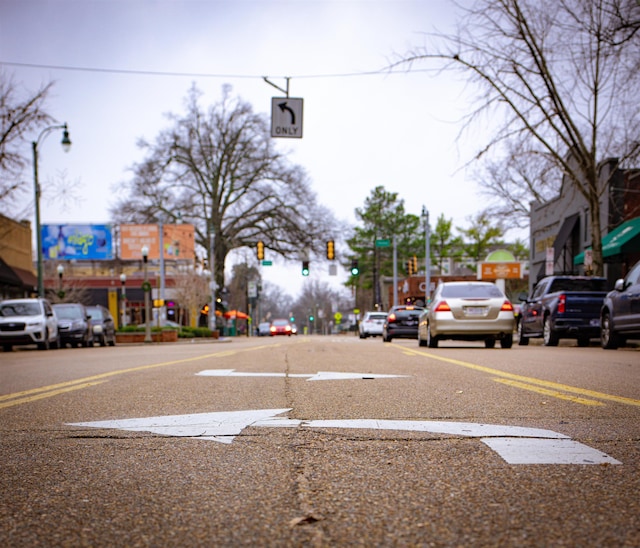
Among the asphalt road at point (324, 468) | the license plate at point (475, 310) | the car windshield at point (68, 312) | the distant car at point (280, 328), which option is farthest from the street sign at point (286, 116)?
the distant car at point (280, 328)

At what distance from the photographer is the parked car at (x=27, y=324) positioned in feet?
72.3

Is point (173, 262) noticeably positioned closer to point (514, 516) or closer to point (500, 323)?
point (500, 323)

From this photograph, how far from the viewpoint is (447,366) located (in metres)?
9.76

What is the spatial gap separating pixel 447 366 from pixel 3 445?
671 cm

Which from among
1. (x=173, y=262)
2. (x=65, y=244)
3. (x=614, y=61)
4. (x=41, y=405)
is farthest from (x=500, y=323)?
(x=173, y=262)

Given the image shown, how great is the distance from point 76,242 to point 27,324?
35.9m

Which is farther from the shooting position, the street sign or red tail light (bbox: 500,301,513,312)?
the street sign

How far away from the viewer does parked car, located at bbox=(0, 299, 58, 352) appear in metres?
22.0

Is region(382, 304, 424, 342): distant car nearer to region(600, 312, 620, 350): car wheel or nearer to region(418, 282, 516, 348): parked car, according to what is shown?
region(418, 282, 516, 348): parked car

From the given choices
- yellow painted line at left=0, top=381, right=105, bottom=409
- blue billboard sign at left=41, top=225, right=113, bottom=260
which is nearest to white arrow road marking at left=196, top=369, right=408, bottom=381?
yellow painted line at left=0, top=381, right=105, bottom=409

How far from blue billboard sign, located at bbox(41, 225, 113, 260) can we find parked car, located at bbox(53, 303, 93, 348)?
96.4ft

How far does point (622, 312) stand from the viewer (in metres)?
14.8

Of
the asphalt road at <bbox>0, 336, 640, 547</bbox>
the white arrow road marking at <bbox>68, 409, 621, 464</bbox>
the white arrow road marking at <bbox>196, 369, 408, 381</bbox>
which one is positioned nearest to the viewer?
the asphalt road at <bbox>0, 336, 640, 547</bbox>

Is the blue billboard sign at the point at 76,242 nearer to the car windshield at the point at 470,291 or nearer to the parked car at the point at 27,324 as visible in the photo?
the parked car at the point at 27,324
